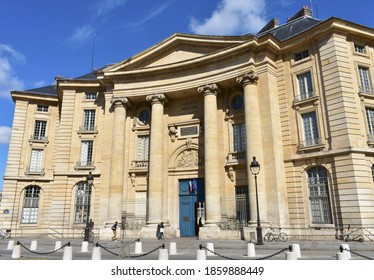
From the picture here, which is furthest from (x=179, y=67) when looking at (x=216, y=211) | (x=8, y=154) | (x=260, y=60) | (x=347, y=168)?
(x=8, y=154)

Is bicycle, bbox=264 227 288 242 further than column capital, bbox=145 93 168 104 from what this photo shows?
No

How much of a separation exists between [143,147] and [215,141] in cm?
684

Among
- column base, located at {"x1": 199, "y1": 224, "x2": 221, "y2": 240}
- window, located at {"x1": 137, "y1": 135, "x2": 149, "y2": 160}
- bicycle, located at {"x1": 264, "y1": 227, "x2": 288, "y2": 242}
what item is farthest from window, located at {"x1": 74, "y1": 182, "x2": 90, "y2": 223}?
bicycle, located at {"x1": 264, "y1": 227, "x2": 288, "y2": 242}

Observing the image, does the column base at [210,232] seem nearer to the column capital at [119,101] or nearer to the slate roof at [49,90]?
the column capital at [119,101]

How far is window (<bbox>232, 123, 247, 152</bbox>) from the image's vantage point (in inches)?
905

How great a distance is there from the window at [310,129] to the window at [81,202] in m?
17.6

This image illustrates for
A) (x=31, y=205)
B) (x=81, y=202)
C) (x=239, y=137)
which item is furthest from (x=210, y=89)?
(x=31, y=205)

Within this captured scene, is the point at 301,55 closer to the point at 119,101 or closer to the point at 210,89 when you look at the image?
the point at 210,89

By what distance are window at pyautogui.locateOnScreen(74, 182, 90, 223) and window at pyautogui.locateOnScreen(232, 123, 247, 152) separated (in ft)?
42.4

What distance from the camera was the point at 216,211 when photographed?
21438 millimetres

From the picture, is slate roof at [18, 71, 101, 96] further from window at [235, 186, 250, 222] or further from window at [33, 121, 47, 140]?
window at [235, 186, 250, 222]

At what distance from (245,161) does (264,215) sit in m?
3.99

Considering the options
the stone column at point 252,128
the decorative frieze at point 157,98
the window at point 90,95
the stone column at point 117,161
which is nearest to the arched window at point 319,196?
the stone column at point 252,128
